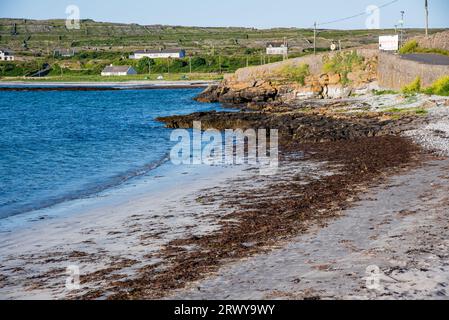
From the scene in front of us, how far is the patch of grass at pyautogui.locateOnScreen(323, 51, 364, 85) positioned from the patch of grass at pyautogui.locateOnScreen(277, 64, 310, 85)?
1.57 metres

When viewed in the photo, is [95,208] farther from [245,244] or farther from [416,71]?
[416,71]

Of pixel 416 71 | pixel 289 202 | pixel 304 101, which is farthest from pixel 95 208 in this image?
pixel 304 101

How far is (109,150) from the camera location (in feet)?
93.1

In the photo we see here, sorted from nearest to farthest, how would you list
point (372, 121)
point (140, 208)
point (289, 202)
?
point (289, 202) → point (140, 208) → point (372, 121)

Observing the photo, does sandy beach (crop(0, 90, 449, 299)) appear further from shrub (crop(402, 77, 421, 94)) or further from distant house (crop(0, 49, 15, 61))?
distant house (crop(0, 49, 15, 61))

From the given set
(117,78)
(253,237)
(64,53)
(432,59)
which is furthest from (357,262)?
(64,53)

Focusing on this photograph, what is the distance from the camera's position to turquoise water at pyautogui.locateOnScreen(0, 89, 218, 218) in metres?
18.1

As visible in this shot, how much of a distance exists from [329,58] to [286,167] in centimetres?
3434

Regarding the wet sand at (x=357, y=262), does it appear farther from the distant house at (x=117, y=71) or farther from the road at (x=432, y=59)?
the distant house at (x=117, y=71)

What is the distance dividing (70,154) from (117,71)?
10578cm

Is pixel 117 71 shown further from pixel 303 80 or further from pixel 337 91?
pixel 337 91

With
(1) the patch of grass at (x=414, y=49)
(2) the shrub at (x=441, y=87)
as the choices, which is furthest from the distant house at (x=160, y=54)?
(2) the shrub at (x=441, y=87)

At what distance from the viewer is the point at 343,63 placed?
49.4 metres

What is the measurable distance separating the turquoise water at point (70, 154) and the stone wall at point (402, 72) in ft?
42.2
